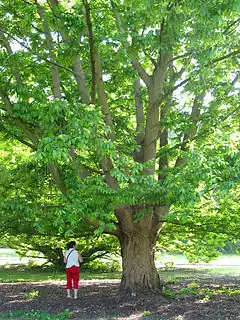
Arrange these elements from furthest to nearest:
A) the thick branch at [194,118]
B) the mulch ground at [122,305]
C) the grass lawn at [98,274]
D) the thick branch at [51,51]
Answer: the grass lawn at [98,274] → the thick branch at [194,118] → the thick branch at [51,51] → the mulch ground at [122,305]

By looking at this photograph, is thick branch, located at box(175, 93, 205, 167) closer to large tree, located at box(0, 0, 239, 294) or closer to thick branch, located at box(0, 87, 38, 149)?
large tree, located at box(0, 0, 239, 294)

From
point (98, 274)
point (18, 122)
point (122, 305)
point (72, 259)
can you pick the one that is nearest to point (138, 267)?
point (122, 305)

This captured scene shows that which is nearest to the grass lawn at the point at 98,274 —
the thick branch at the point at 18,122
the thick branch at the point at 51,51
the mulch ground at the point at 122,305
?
the mulch ground at the point at 122,305

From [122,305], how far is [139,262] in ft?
4.53

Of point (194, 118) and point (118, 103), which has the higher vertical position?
point (118, 103)

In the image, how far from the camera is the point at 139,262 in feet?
32.8

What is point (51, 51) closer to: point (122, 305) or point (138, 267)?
point (138, 267)

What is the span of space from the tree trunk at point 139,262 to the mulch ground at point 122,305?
13.9 inches

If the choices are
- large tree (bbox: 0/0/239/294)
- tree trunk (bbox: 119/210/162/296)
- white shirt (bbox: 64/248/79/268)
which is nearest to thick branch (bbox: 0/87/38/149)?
large tree (bbox: 0/0/239/294)

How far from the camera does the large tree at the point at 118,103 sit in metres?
6.46

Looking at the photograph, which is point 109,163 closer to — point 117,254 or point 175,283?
point 175,283

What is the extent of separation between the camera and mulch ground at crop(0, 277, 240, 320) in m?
7.89

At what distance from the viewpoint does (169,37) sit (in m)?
6.94

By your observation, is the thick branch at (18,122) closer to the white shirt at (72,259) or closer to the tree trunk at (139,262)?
the white shirt at (72,259)
